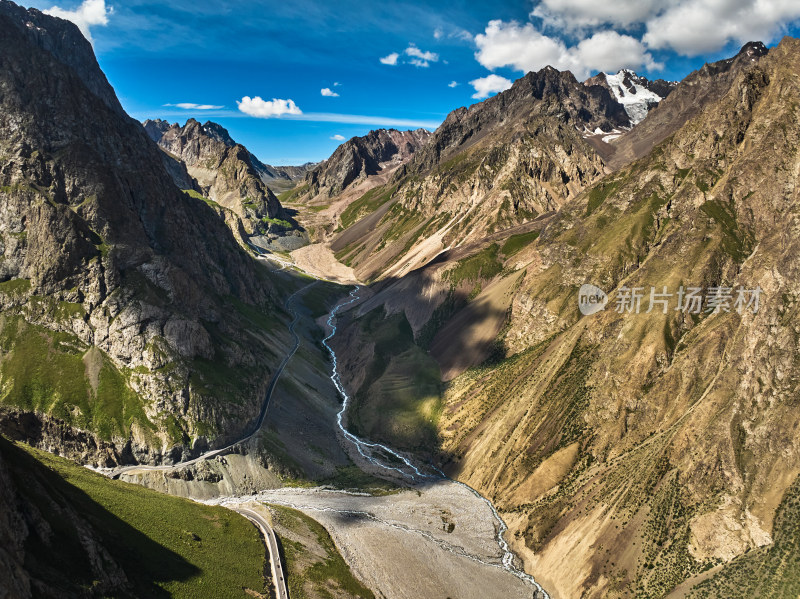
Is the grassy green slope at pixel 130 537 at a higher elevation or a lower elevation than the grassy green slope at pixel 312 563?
higher

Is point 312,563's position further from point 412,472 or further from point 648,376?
point 648,376

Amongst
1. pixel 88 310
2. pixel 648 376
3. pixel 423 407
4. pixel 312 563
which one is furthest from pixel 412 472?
pixel 88 310

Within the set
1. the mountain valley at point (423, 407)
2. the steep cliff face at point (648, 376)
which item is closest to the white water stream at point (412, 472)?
the mountain valley at point (423, 407)

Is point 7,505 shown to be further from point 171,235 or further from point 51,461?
point 171,235

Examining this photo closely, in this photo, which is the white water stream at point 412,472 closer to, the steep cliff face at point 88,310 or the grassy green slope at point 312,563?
the grassy green slope at point 312,563

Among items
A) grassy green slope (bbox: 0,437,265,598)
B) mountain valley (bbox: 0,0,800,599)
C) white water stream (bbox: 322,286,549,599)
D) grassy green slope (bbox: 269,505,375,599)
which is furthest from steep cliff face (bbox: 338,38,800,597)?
grassy green slope (bbox: 0,437,265,598)

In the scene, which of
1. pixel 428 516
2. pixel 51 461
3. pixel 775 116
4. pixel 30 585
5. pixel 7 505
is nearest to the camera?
pixel 30 585

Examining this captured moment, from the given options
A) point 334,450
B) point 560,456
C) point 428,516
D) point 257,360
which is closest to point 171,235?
point 257,360
